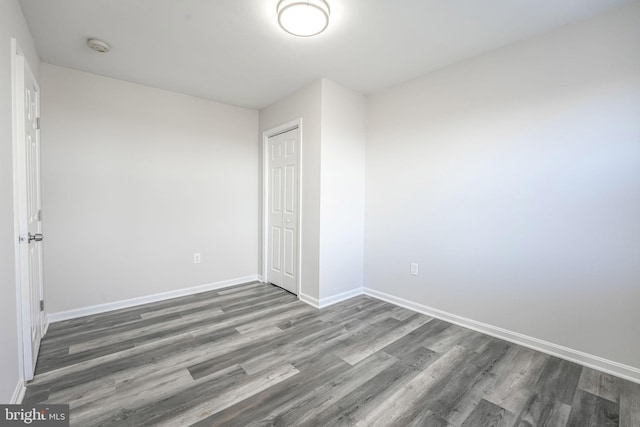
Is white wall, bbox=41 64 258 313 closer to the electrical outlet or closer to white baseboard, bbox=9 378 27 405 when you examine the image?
white baseboard, bbox=9 378 27 405

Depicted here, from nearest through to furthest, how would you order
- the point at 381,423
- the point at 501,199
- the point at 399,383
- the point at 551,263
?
the point at 381,423, the point at 399,383, the point at 551,263, the point at 501,199

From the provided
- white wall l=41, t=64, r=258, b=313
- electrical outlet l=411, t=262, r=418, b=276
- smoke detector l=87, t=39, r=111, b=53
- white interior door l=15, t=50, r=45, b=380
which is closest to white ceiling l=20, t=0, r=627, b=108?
smoke detector l=87, t=39, r=111, b=53

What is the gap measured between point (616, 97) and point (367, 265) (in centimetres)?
261

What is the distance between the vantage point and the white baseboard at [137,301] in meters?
2.76

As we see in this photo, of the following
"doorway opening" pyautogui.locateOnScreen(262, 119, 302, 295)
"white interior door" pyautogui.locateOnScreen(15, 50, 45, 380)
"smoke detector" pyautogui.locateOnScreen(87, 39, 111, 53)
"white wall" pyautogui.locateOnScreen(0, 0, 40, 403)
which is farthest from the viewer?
"doorway opening" pyautogui.locateOnScreen(262, 119, 302, 295)

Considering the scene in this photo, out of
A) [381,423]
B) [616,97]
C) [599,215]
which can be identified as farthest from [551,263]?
[381,423]

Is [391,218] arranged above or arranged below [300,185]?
below

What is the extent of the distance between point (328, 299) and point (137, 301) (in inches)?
84.8

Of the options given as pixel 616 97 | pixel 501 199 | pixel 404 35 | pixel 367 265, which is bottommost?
pixel 367 265

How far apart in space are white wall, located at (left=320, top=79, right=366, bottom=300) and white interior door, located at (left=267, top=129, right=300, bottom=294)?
47 centimetres

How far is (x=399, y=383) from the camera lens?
1.83m

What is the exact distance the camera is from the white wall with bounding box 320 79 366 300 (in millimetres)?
3129

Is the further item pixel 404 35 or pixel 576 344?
pixel 404 35

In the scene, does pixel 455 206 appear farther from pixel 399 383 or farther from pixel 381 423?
pixel 381 423
